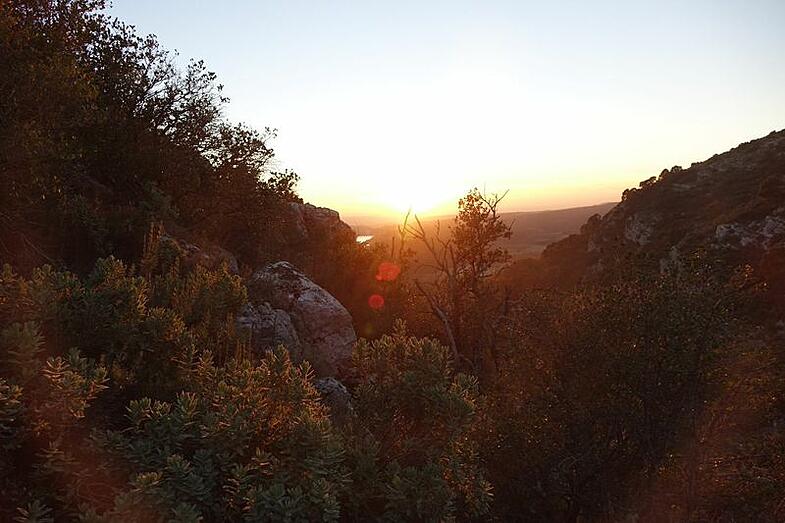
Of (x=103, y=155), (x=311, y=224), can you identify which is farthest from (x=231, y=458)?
(x=311, y=224)

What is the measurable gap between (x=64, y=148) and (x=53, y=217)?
198 centimetres

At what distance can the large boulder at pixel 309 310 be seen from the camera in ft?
49.3

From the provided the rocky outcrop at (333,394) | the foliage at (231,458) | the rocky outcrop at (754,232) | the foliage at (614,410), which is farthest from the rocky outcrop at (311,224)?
the rocky outcrop at (754,232)

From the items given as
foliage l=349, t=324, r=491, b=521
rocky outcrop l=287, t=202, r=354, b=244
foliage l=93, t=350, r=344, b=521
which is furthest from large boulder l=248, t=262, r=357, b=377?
rocky outcrop l=287, t=202, r=354, b=244

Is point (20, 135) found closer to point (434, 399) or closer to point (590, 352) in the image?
point (434, 399)

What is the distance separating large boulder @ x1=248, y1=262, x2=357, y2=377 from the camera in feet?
49.3

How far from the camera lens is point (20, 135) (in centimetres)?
1066

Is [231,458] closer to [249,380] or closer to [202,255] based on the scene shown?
[249,380]

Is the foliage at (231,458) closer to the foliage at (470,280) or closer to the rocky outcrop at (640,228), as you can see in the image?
the foliage at (470,280)

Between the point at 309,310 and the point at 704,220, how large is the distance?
48.6 meters

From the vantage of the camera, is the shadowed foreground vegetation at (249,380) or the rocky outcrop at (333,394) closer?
the shadowed foreground vegetation at (249,380)

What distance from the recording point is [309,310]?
15844 millimetres

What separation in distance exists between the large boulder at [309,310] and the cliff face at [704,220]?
26.5m

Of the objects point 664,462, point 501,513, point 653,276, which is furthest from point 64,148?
point 664,462
